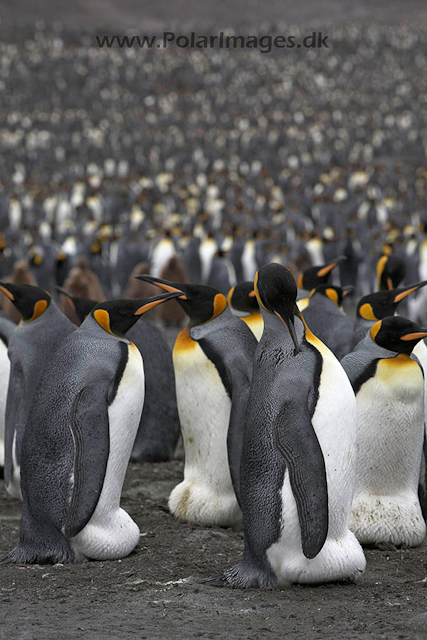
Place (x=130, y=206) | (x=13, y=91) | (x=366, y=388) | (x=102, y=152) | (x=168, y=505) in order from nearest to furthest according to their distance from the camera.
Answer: (x=366, y=388)
(x=168, y=505)
(x=130, y=206)
(x=102, y=152)
(x=13, y=91)

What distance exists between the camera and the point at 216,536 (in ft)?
14.1

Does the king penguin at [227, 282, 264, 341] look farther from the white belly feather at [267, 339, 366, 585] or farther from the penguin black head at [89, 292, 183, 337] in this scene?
the white belly feather at [267, 339, 366, 585]

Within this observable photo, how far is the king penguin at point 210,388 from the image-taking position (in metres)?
4.41

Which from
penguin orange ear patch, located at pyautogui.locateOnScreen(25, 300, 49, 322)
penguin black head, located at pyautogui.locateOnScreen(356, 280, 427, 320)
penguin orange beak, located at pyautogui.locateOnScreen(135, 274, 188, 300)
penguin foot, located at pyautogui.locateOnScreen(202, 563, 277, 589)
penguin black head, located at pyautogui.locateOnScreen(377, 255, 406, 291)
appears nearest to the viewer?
penguin foot, located at pyautogui.locateOnScreen(202, 563, 277, 589)

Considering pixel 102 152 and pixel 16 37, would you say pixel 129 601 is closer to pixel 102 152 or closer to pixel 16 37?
pixel 102 152

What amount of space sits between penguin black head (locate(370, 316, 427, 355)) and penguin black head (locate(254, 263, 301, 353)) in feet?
2.26

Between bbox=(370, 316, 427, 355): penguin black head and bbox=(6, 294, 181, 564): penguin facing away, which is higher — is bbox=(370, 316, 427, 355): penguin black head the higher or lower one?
the higher one

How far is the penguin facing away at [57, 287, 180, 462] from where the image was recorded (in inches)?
230

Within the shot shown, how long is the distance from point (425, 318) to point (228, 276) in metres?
3.12

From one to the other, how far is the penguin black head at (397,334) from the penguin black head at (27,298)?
1.83m

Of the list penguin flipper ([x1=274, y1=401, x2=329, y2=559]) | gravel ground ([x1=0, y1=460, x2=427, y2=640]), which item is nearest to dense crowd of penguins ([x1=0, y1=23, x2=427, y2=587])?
penguin flipper ([x1=274, y1=401, x2=329, y2=559])

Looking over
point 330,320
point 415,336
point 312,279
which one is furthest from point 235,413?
point 312,279

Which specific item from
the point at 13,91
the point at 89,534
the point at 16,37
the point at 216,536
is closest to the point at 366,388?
the point at 216,536

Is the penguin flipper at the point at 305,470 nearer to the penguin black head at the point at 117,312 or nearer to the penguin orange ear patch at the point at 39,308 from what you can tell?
the penguin black head at the point at 117,312
